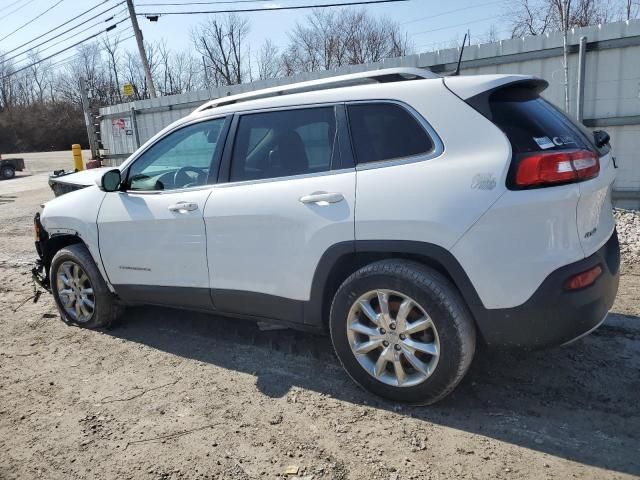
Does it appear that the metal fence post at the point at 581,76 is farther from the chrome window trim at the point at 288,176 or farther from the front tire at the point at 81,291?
the front tire at the point at 81,291

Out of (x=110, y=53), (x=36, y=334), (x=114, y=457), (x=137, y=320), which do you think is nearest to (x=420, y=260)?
(x=114, y=457)

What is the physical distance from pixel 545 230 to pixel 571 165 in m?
0.37

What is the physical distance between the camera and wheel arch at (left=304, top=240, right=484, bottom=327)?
8.76 feet

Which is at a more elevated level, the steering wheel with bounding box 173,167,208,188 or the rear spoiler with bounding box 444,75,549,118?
the rear spoiler with bounding box 444,75,549,118

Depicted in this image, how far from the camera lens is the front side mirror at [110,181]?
13.1ft

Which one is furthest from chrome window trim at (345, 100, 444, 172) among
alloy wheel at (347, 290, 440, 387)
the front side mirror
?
the front side mirror

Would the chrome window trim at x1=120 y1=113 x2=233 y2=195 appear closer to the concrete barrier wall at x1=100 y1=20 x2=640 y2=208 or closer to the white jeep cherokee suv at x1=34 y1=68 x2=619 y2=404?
the white jeep cherokee suv at x1=34 y1=68 x2=619 y2=404

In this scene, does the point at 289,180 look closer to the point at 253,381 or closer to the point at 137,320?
the point at 253,381

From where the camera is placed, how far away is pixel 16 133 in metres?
61.5

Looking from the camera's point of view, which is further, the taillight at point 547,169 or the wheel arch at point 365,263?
the wheel arch at point 365,263

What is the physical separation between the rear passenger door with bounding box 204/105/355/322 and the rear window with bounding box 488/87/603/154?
0.87 metres

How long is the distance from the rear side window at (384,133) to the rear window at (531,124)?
1.30ft

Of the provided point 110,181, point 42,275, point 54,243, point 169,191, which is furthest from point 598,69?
point 42,275

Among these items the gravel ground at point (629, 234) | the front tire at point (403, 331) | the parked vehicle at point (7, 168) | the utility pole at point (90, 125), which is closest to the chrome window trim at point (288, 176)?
the front tire at point (403, 331)
